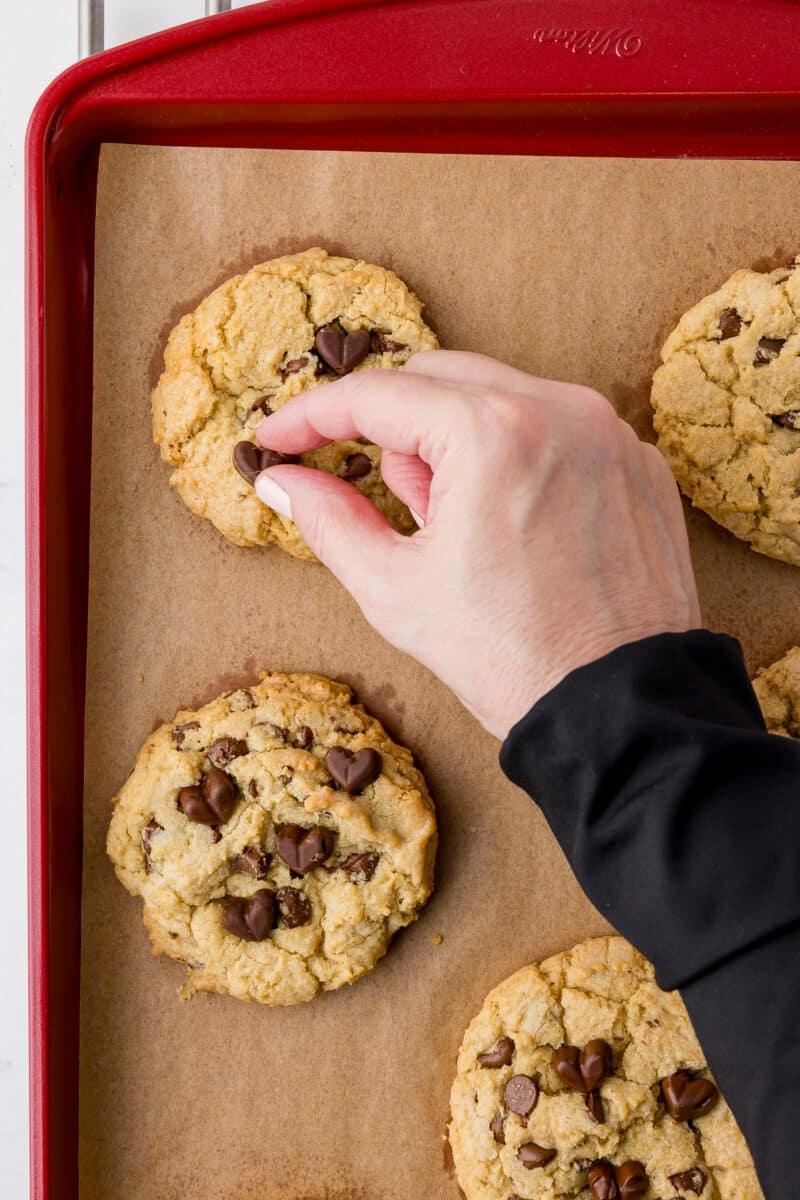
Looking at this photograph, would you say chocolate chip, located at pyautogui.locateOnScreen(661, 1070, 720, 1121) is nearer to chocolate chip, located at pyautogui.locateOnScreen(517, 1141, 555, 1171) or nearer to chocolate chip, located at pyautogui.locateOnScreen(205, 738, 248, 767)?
chocolate chip, located at pyautogui.locateOnScreen(517, 1141, 555, 1171)

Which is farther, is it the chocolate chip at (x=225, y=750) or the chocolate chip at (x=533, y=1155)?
the chocolate chip at (x=225, y=750)

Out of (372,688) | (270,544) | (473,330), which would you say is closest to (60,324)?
(270,544)

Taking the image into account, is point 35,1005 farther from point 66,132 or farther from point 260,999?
point 66,132

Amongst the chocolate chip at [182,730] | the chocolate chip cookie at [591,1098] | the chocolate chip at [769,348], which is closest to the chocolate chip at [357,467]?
the chocolate chip at [182,730]

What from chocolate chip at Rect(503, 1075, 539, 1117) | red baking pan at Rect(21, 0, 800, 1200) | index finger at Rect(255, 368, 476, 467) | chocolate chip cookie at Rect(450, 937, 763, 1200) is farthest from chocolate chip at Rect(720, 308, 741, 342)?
chocolate chip at Rect(503, 1075, 539, 1117)

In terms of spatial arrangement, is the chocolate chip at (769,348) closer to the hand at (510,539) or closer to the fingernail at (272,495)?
the hand at (510,539)

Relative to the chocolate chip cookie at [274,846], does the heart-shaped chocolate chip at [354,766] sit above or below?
above
